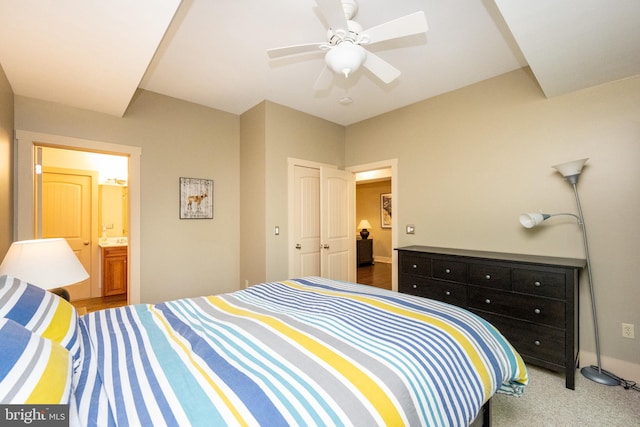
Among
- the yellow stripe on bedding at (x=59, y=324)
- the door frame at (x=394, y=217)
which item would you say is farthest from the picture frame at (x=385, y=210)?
the yellow stripe on bedding at (x=59, y=324)

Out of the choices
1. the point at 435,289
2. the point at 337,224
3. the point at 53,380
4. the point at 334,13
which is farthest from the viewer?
the point at 337,224

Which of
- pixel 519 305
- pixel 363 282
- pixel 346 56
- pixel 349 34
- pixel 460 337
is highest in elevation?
pixel 349 34

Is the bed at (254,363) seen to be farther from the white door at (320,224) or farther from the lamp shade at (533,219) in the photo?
the white door at (320,224)

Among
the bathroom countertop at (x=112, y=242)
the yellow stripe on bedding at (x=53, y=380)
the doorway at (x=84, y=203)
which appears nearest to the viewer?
the yellow stripe on bedding at (x=53, y=380)

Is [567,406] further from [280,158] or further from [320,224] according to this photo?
[280,158]

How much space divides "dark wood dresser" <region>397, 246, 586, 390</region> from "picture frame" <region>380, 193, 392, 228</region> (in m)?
5.24

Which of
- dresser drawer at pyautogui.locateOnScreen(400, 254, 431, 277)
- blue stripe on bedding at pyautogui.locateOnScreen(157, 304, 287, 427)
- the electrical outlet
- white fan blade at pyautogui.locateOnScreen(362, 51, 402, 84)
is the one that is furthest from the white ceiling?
the electrical outlet

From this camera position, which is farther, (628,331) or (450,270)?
(450,270)

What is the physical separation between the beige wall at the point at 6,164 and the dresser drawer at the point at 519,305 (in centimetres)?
390

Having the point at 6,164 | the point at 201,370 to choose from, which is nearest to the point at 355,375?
the point at 201,370

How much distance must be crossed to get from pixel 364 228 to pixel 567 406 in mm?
6310

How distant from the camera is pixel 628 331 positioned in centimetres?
220

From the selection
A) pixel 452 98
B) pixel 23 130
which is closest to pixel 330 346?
pixel 452 98

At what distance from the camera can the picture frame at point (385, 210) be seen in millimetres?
7988
